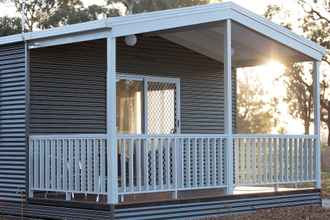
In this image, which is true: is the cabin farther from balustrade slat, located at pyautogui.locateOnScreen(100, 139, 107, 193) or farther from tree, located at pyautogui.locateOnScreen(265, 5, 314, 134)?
tree, located at pyautogui.locateOnScreen(265, 5, 314, 134)

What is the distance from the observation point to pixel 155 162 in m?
9.92

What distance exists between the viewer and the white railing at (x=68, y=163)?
9539mm

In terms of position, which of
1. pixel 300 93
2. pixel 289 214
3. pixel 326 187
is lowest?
pixel 326 187

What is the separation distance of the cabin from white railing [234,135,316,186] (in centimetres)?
2

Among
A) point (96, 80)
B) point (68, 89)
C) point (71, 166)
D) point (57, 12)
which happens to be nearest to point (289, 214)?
point (71, 166)

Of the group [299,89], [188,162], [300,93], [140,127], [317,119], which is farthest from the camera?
[300,93]

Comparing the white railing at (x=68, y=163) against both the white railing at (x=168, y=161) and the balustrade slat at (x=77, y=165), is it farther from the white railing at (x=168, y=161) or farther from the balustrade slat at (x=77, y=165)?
the white railing at (x=168, y=161)

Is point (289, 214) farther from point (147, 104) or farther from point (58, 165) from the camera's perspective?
point (58, 165)

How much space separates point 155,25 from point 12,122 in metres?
2.87

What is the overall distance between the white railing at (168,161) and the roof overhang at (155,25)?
1478 millimetres

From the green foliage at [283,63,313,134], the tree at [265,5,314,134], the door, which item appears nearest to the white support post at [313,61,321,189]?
the door

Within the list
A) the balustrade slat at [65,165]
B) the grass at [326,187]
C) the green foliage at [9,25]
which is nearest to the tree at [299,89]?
the green foliage at [9,25]

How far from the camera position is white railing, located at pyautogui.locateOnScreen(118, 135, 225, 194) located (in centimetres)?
964

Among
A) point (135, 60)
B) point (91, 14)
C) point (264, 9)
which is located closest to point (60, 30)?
point (135, 60)
